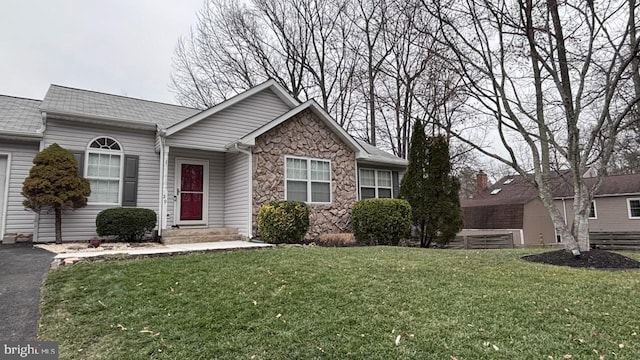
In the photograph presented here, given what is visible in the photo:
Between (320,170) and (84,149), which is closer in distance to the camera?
(84,149)

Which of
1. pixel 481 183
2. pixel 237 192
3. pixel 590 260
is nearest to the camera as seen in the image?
pixel 590 260

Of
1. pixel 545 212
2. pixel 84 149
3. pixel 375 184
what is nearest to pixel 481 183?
pixel 545 212

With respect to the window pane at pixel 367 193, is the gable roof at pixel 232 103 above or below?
above

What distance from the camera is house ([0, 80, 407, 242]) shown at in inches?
351

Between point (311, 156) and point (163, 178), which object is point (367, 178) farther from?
point (163, 178)

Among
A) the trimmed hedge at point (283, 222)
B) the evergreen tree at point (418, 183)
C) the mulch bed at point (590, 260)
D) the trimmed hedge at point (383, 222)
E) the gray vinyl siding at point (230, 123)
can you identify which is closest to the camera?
the mulch bed at point (590, 260)

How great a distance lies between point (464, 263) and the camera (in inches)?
244

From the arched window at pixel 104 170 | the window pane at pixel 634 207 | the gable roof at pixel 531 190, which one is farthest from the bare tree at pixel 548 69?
the window pane at pixel 634 207

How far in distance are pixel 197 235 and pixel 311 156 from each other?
3982 mm

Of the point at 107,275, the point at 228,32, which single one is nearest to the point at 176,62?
the point at 228,32

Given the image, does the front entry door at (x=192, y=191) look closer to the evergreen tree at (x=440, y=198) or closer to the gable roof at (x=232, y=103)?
the gable roof at (x=232, y=103)

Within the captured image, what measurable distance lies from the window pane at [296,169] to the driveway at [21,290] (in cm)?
587

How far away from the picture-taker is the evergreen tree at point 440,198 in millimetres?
10367

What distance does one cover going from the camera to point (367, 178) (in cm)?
1301
